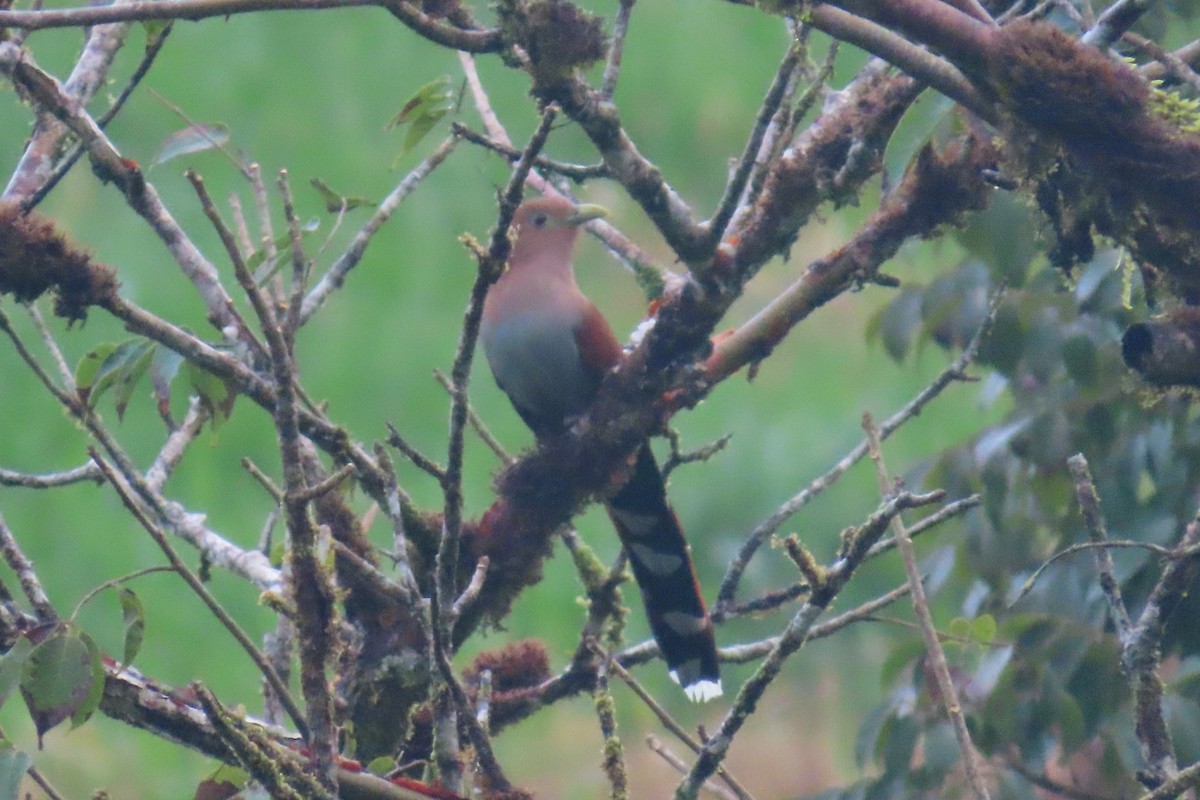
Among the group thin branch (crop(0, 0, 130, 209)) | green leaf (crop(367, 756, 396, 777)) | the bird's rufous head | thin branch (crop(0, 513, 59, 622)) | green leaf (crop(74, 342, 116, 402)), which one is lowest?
green leaf (crop(367, 756, 396, 777))

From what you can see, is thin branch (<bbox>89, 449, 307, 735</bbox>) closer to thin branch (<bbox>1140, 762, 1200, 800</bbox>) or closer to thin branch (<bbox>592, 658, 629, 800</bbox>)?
thin branch (<bbox>592, 658, 629, 800</bbox>)

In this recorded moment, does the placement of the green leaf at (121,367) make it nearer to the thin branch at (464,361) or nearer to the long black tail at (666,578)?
the thin branch at (464,361)

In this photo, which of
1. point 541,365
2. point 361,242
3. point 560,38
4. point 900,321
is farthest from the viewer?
point 541,365

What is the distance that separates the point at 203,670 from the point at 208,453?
1.02 metres

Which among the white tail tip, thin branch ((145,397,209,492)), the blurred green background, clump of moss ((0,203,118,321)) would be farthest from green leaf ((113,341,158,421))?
the blurred green background

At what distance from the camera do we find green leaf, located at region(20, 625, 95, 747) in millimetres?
1583

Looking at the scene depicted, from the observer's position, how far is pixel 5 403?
6.00 m

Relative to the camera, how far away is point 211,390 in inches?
84.4

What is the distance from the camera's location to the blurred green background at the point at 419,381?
5383mm

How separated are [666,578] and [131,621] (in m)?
1.55

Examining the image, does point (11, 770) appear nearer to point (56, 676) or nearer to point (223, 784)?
point (56, 676)

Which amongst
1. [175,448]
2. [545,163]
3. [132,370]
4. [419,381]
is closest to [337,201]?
[545,163]

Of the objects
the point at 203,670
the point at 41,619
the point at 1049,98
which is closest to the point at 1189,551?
the point at 1049,98

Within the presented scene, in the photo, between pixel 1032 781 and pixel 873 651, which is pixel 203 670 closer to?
Result: pixel 873 651
